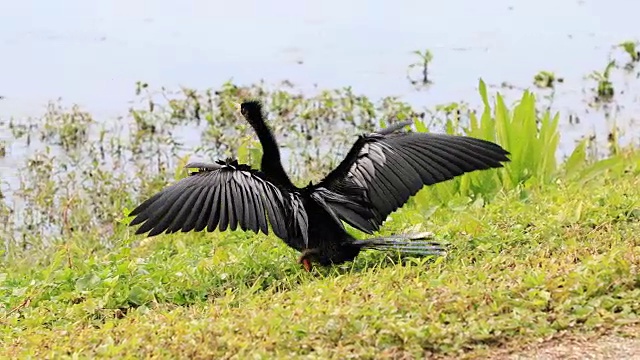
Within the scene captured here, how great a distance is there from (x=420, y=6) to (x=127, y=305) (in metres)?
10.5

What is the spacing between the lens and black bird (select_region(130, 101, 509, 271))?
5168 millimetres

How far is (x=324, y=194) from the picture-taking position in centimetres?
557

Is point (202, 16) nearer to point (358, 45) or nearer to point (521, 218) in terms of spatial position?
point (358, 45)

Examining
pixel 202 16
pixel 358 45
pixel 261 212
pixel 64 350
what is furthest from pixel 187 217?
pixel 202 16

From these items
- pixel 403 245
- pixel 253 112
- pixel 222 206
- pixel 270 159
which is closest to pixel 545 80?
pixel 253 112

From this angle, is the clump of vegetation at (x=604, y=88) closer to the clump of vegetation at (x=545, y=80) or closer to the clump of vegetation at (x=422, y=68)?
the clump of vegetation at (x=545, y=80)

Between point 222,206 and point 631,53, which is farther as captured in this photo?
point 631,53

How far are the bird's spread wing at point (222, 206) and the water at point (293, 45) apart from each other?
4.43 m

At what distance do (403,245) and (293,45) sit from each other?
7790mm

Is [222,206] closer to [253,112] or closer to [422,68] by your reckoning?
[253,112]

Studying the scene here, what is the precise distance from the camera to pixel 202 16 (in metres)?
14.4

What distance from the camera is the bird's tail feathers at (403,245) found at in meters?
5.38

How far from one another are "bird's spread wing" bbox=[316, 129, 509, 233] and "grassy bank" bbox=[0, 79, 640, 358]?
0.28 metres

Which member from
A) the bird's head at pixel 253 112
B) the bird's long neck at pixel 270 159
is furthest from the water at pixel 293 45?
the bird's long neck at pixel 270 159
